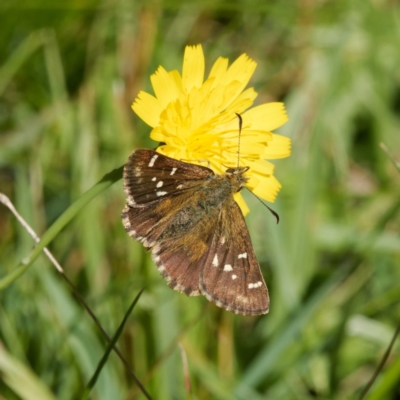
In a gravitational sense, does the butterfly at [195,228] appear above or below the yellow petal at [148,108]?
below

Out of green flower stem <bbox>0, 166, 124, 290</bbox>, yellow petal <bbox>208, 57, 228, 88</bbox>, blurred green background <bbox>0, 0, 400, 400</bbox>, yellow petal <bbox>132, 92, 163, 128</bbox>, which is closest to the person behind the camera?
green flower stem <bbox>0, 166, 124, 290</bbox>

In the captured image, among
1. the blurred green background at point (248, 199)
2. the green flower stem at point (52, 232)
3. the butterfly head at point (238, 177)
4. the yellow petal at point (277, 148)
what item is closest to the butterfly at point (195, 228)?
the butterfly head at point (238, 177)

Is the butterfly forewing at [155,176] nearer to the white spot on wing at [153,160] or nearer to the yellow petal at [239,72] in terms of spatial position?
the white spot on wing at [153,160]

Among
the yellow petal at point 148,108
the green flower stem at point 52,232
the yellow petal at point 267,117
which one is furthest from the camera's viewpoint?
the yellow petal at point 267,117

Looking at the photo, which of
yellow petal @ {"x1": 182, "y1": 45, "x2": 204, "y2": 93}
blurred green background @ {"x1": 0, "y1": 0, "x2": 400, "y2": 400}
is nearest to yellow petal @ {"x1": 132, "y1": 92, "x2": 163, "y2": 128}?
yellow petal @ {"x1": 182, "y1": 45, "x2": 204, "y2": 93}

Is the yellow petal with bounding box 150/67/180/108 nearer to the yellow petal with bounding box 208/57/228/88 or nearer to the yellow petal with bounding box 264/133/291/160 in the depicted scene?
the yellow petal with bounding box 208/57/228/88

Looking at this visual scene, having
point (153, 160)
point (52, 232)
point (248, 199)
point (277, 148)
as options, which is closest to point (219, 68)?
point (277, 148)
